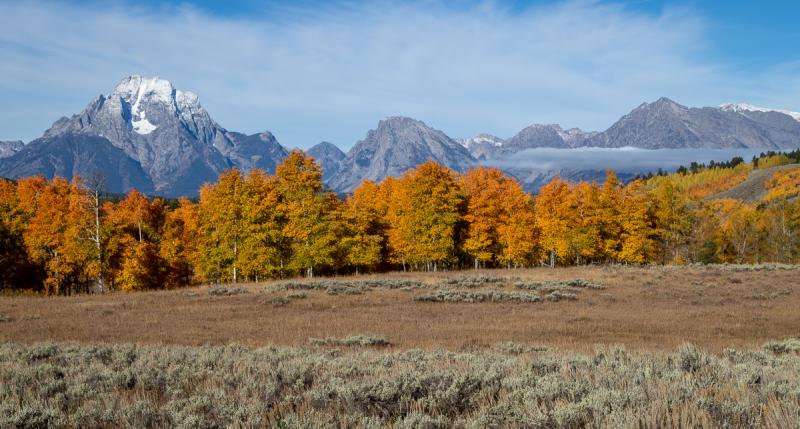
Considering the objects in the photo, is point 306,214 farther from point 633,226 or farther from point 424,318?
point 633,226

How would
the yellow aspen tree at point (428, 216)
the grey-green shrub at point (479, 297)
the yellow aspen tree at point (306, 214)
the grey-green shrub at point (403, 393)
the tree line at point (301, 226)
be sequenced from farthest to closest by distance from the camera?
the yellow aspen tree at point (428, 216), the yellow aspen tree at point (306, 214), the tree line at point (301, 226), the grey-green shrub at point (479, 297), the grey-green shrub at point (403, 393)

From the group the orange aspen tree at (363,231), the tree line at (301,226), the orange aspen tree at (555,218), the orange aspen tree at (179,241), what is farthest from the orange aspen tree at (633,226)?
the orange aspen tree at (179,241)

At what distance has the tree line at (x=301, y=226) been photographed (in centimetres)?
4356

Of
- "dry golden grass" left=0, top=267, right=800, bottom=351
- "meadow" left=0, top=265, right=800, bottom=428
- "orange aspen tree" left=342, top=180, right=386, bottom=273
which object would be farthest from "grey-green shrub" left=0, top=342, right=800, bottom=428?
"orange aspen tree" left=342, top=180, right=386, bottom=273

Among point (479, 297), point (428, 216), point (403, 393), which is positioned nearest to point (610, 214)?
point (428, 216)

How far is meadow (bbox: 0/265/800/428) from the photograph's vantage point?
6.04 meters

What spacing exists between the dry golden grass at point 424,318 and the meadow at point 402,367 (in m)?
0.14

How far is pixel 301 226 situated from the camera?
1762 inches

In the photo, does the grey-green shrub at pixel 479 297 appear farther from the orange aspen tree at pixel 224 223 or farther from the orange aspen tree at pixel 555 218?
the orange aspen tree at pixel 555 218

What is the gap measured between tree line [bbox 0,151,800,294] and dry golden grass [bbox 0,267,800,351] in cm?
1015

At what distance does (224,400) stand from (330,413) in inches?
63.4

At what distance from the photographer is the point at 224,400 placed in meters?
6.95

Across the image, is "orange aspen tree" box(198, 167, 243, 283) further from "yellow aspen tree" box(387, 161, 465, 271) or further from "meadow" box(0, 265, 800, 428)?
"meadow" box(0, 265, 800, 428)

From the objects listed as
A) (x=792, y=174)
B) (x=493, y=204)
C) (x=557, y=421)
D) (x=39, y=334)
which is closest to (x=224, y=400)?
(x=557, y=421)
